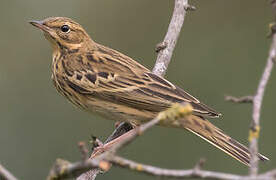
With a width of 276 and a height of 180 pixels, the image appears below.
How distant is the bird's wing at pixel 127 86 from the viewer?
272 inches

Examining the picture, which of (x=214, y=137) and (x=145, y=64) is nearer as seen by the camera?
(x=214, y=137)

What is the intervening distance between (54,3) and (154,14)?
175 centimetres

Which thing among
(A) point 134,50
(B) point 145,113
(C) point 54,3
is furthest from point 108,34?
(B) point 145,113

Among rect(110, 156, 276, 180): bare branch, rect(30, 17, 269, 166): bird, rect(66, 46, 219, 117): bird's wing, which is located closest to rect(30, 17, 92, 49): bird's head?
rect(30, 17, 269, 166): bird

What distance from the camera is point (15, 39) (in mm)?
10445

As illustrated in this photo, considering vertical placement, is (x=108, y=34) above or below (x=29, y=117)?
above

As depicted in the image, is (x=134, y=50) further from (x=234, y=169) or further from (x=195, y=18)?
(x=234, y=169)

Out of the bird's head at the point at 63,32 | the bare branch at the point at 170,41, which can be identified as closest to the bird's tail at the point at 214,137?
the bare branch at the point at 170,41

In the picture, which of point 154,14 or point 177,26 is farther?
point 154,14

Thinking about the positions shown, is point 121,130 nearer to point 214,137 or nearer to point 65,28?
point 214,137

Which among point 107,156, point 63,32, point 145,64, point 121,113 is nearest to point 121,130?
point 121,113

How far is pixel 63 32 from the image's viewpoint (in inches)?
304

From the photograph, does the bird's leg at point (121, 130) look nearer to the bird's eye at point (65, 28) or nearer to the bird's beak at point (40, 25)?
the bird's eye at point (65, 28)

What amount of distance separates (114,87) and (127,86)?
15 cm
